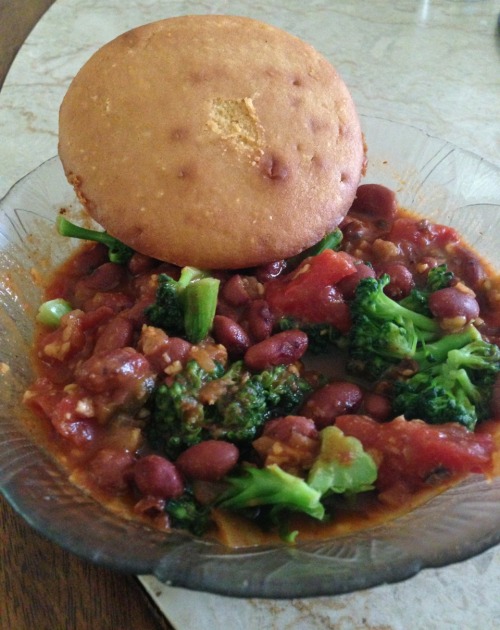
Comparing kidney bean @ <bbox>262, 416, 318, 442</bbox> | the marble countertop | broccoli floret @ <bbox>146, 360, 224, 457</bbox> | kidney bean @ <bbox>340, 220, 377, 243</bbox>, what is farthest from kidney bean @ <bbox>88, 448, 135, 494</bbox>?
the marble countertop

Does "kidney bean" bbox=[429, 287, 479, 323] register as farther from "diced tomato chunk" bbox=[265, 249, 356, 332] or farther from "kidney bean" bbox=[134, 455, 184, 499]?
"kidney bean" bbox=[134, 455, 184, 499]

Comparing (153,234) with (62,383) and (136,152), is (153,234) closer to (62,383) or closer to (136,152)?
(136,152)

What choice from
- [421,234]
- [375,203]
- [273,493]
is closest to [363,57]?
[375,203]

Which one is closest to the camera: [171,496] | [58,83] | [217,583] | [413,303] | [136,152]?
[217,583]

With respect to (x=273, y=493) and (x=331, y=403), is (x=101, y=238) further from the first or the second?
(x=273, y=493)

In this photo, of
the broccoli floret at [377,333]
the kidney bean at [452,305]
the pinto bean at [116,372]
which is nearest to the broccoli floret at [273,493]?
the pinto bean at [116,372]

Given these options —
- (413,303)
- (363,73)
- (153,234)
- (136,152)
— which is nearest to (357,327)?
(413,303)
